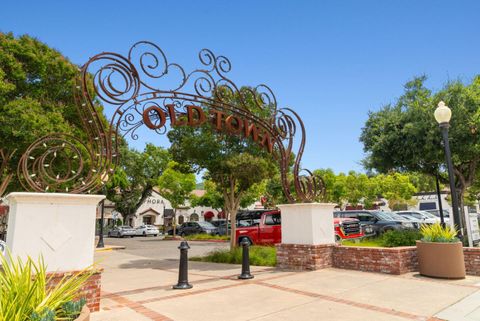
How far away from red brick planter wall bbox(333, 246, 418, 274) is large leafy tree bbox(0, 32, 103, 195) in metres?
10.3

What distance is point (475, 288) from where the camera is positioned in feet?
22.2

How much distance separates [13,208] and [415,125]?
1289 cm

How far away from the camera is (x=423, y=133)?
499 inches

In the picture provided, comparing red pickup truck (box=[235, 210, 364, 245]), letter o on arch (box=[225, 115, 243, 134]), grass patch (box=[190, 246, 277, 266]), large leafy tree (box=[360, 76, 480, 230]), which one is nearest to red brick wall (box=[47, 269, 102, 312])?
letter o on arch (box=[225, 115, 243, 134])

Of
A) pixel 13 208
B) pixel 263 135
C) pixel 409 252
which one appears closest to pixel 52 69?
pixel 263 135

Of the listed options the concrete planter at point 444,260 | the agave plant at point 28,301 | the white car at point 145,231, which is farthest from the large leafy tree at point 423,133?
the white car at point 145,231

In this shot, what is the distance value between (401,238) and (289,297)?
5624mm

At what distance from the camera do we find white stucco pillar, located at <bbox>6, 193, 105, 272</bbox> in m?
5.03

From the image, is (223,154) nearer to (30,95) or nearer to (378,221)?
(30,95)

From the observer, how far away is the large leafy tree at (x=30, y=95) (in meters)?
11.5

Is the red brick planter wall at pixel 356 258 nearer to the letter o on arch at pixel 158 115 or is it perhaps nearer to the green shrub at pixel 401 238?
the green shrub at pixel 401 238

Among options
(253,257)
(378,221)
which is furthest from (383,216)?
(253,257)

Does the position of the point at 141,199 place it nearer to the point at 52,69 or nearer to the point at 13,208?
the point at 52,69

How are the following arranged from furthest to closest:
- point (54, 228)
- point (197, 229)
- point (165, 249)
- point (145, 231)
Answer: point (145, 231)
point (197, 229)
point (165, 249)
point (54, 228)
